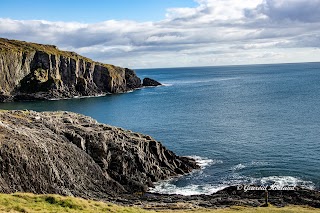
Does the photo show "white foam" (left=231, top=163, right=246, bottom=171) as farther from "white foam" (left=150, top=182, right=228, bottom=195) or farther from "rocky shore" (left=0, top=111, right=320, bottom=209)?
"white foam" (left=150, top=182, right=228, bottom=195)

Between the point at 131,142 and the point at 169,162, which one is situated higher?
the point at 131,142

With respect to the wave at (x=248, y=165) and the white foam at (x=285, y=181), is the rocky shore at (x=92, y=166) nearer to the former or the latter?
the white foam at (x=285, y=181)

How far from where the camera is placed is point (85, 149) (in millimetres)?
62438

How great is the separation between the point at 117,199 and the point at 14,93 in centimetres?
15261

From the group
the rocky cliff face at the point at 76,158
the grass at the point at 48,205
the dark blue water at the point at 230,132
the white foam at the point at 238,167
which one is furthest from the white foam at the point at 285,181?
the grass at the point at 48,205

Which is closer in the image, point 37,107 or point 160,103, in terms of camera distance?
point 37,107

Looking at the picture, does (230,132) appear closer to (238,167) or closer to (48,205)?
(238,167)

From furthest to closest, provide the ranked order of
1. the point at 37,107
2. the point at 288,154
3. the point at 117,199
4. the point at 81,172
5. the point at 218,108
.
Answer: the point at 37,107 < the point at 218,108 < the point at 288,154 < the point at 81,172 < the point at 117,199

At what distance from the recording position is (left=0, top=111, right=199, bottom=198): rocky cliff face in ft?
163

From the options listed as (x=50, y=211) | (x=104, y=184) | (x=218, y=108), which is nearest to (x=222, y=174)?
(x=104, y=184)

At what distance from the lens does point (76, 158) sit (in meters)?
57.9

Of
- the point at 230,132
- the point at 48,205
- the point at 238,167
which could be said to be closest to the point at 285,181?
the point at 238,167

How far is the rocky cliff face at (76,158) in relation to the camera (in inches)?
1954

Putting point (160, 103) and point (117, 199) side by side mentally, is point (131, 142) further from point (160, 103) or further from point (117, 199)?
point (160, 103)
